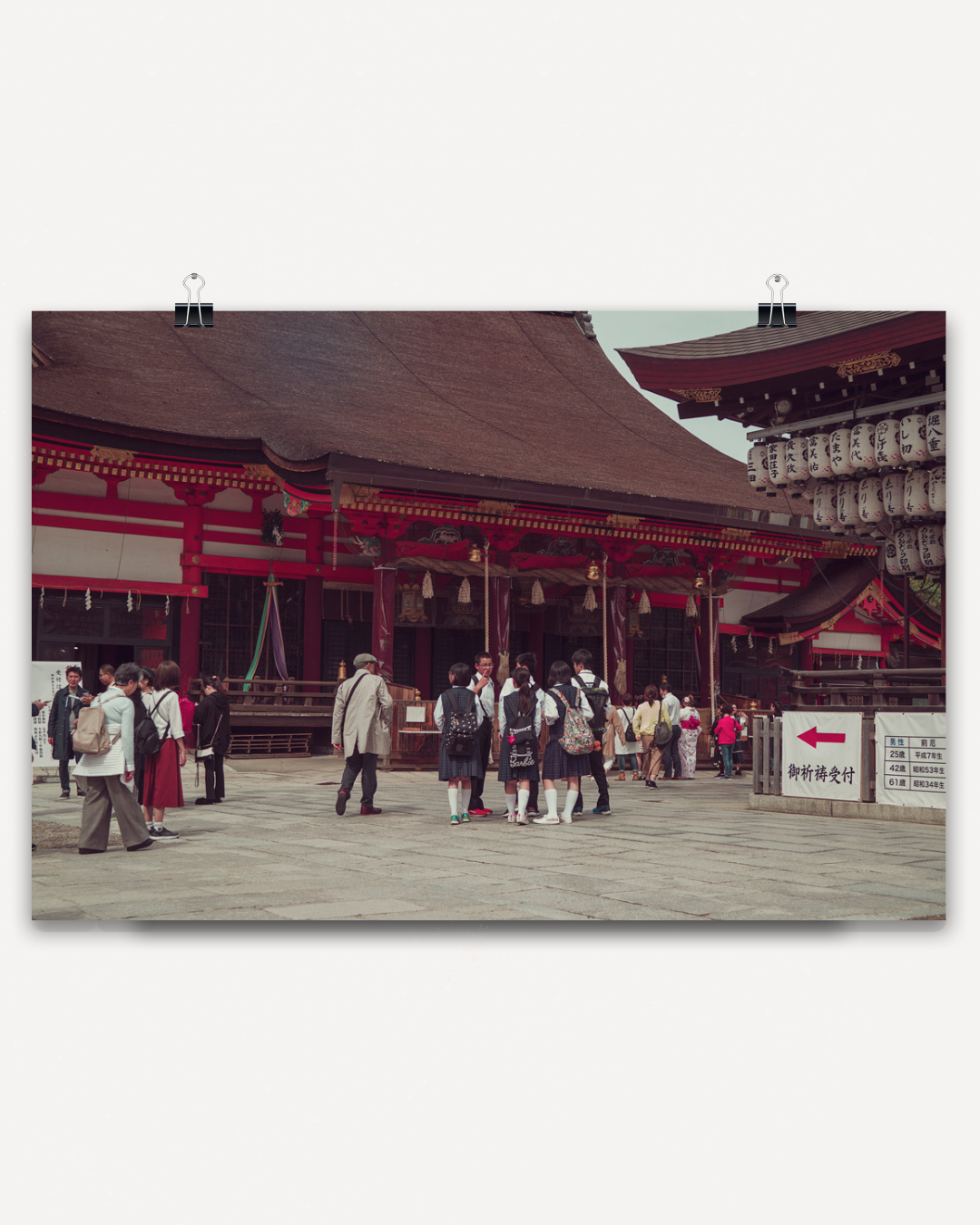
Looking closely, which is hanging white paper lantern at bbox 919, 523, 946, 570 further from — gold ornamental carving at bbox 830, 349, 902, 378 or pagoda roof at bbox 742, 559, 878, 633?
pagoda roof at bbox 742, 559, 878, 633

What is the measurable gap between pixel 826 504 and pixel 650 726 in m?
3.10

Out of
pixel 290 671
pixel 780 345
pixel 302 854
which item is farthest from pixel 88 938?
pixel 290 671

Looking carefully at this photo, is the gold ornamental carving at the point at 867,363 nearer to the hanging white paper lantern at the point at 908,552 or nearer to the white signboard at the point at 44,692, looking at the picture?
the hanging white paper lantern at the point at 908,552

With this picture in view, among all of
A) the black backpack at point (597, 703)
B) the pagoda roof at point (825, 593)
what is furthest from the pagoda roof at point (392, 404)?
the black backpack at point (597, 703)

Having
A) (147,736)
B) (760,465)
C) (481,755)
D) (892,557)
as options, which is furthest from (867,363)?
(147,736)

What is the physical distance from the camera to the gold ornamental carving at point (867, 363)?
260 inches

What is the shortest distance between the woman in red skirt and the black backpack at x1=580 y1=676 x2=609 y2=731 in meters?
2.65

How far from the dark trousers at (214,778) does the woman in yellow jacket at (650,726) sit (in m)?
4.21

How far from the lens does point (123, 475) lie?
9.88 meters

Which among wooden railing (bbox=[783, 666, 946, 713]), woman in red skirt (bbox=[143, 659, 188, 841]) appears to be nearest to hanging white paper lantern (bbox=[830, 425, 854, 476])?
wooden railing (bbox=[783, 666, 946, 713])
